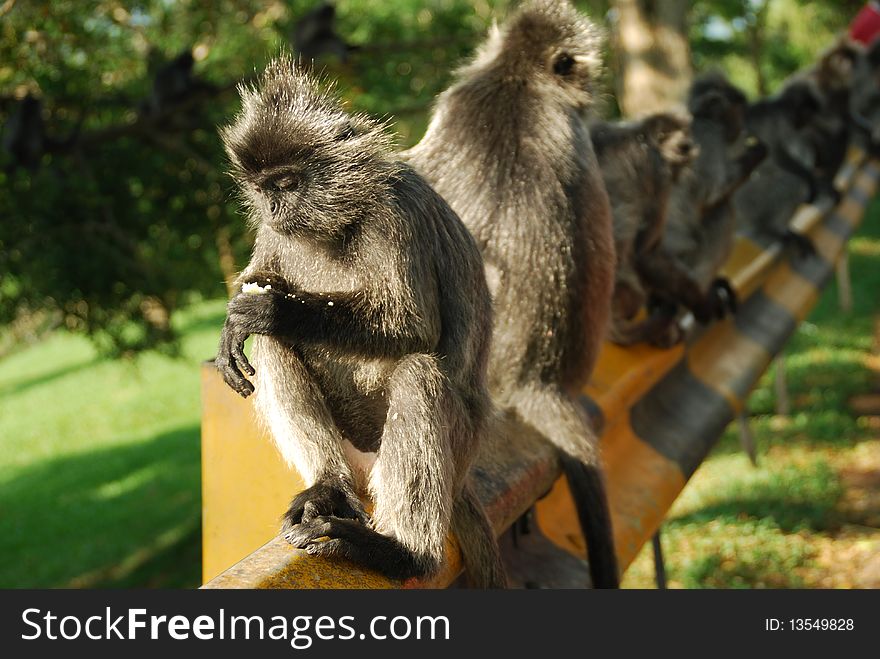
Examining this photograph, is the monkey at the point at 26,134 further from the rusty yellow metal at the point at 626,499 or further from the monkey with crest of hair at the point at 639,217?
the rusty yellow metal at the point at 626,499

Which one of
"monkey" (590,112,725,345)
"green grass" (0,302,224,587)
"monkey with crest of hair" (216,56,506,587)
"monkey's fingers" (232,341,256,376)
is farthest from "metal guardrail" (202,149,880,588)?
"green grass" (0,302,224,587)

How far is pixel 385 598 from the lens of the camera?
6.52ft

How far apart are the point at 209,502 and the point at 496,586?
0.80 meters

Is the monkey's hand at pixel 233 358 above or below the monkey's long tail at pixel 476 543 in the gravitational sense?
above

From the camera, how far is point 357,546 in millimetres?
2146

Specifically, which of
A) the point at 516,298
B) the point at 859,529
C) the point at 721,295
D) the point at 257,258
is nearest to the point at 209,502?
the point at 257,258

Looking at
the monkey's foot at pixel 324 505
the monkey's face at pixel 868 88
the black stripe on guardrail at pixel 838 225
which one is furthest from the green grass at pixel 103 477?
the monkey's face at pixel 868 88

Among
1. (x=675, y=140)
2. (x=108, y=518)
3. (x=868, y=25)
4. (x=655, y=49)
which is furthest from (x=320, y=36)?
(x=868, y=25)

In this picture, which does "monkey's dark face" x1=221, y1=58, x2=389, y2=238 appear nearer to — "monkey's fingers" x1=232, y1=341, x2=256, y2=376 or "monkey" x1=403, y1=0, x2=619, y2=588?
"monkey's fingers" x1=232, y1=341, x2=256, y2=376

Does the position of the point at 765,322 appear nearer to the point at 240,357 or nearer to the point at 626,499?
the point at 626,499

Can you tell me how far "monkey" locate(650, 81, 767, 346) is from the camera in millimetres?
6203

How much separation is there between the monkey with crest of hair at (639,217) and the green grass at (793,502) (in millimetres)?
1649

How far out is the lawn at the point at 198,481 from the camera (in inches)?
238

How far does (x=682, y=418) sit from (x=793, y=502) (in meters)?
3.20
